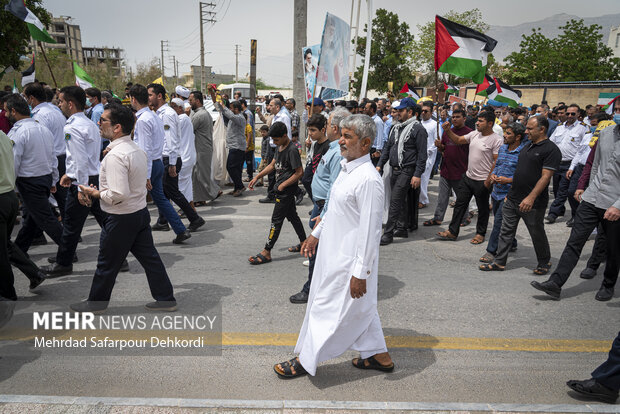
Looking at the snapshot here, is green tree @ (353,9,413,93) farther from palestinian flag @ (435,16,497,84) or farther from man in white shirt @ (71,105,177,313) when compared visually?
man in white shirt @ (71,105,177,313)

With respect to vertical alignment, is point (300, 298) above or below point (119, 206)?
below

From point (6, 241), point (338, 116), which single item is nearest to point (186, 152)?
point (6, 241)

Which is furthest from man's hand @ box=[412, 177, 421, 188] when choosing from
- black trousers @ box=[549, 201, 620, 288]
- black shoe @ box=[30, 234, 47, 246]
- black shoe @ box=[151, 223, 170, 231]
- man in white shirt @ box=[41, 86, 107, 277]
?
black shoe @ box=[30, 234, 47, 246]

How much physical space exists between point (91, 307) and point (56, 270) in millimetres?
1285

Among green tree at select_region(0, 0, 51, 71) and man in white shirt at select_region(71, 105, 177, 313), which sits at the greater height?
green tree at select_region(0, 0, 51, 71)

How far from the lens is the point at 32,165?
496 cm

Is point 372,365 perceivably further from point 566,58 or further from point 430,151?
point 566,58

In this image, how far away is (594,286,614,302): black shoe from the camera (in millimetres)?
4754

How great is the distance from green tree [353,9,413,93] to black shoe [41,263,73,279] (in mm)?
42551

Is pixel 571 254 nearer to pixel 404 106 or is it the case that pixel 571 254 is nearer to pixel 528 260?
pixel 528 260

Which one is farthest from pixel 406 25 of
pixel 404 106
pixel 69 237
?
pixel 69 237

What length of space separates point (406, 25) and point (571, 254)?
149 ft

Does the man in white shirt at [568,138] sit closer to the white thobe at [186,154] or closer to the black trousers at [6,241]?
the white thobe at [186,154]

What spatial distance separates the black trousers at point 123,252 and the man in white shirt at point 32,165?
160 centimetres
